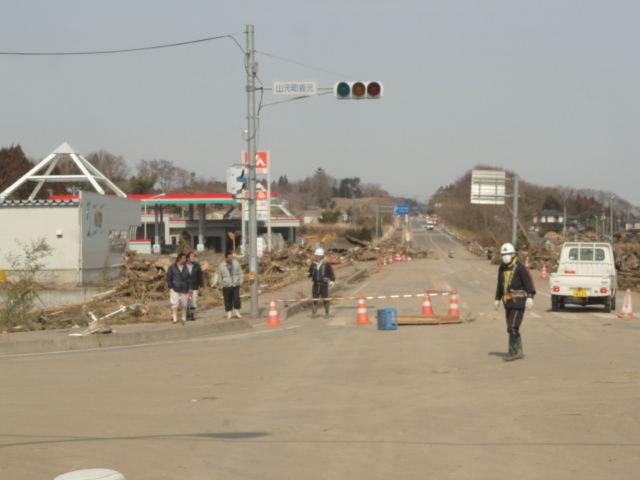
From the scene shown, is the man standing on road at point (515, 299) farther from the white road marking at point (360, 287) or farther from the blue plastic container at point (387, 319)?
the white road marking at point (360, 287)

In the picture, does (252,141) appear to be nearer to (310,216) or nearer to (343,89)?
(343,89)

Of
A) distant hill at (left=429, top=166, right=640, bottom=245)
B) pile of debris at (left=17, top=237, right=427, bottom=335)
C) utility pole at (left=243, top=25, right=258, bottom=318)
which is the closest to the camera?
pile of debris at (left=17, top=237, right=427, bottom=335)

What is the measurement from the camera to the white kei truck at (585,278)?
2112 centimetres

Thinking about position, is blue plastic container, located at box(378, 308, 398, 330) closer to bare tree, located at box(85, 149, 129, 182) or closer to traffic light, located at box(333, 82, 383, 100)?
traffic light, located at box(333, 82, 383, 100)

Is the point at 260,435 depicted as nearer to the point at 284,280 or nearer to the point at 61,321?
the point at 61,321

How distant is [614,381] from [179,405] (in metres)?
5.86

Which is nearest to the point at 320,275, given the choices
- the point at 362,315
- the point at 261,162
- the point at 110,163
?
the point at 362,315

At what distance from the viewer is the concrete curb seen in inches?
610

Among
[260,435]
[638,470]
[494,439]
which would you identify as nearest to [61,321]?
[260,435]

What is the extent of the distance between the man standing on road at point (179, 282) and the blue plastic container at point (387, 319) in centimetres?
492

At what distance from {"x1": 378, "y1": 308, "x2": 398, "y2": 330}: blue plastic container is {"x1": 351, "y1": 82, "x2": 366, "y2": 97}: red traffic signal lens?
5.46m

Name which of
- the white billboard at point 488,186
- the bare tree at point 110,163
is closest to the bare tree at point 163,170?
the bare tree at point 110,163

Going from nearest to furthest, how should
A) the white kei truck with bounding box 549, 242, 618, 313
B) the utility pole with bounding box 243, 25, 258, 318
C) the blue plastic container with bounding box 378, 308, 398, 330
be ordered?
1. the blue plastic container with bounding box 378, 308, 398, 330
2. the utility pole with bounding box 243, 25, 258, 318
3. the white kei truck with bounding box 549, 242, 618, 313

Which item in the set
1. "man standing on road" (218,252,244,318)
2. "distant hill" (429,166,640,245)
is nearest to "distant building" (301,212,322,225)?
Result: "distant hill" (429,166,640,245)
